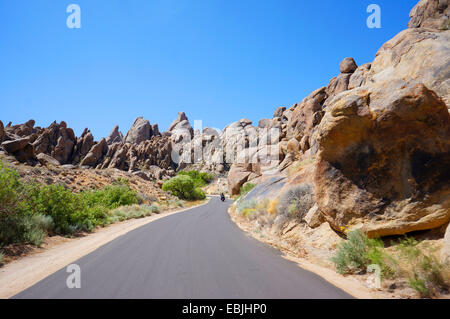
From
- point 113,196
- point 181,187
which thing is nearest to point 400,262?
point 113,196

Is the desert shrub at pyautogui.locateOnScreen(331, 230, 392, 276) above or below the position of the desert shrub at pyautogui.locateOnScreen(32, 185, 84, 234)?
below

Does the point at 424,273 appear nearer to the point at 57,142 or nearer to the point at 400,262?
the point at 400,262

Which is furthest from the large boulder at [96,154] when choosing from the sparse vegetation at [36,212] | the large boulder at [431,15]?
the large boulder at [431,15]

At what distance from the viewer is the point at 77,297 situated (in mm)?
4047

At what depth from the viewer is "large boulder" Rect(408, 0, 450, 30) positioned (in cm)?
1357

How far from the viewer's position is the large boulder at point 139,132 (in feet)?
367

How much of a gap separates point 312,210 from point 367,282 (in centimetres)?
435

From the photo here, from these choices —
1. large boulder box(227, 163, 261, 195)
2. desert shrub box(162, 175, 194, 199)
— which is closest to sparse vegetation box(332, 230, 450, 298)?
large boulder box(227, 163, 261, 195)

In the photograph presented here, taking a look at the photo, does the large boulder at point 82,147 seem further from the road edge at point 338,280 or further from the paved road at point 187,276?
the road edge at point 338,280

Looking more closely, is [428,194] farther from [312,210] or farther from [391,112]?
[312,210]

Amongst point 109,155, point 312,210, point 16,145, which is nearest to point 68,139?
point 109,155

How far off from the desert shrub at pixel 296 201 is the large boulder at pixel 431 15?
11.9 meters

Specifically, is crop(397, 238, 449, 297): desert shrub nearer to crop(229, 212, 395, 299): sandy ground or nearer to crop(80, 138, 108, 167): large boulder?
crop(229, 212, 395, 299): sandy ground

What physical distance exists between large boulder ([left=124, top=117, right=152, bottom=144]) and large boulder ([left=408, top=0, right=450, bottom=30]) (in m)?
109
